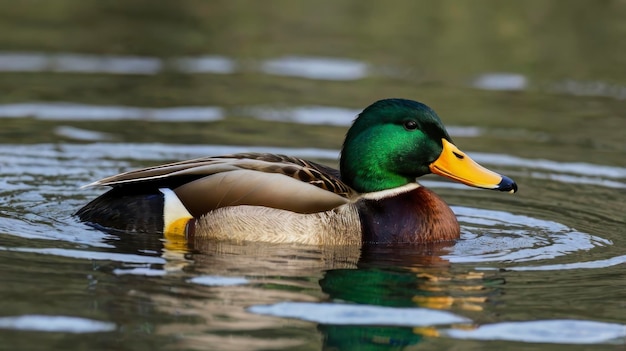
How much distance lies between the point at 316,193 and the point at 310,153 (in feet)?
10.9

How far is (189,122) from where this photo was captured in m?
13.5

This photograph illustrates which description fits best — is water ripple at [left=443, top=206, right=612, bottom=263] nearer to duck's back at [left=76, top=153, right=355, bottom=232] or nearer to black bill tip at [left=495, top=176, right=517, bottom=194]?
black bill tip at [left=495, top=176, right=517, bottom=194]

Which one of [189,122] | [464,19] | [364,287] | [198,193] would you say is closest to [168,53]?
[189,122]

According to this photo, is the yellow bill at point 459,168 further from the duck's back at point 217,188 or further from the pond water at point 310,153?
the duck's back at point 217,188

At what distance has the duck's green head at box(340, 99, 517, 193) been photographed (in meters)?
9.37

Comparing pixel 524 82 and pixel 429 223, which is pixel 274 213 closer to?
pixel 429 223

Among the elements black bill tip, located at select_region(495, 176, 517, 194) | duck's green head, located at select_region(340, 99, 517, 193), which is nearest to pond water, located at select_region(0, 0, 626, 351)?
black bill tip, located at select_region(495, 176, 517, 194)

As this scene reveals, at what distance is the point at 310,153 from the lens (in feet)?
40.5

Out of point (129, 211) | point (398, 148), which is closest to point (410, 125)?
point (398, 148)

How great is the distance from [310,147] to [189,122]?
1622 millimetres

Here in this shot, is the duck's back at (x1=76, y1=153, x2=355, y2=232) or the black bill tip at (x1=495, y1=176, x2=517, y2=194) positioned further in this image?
Result: the black bill tip at (x1=495, y1=176, x2=517, y2=194)

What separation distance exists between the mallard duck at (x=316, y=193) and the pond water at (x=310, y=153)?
0.69 feet

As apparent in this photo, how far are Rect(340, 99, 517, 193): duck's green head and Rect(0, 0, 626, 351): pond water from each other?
1.97 ft

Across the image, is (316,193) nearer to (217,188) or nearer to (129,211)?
(217,188)
